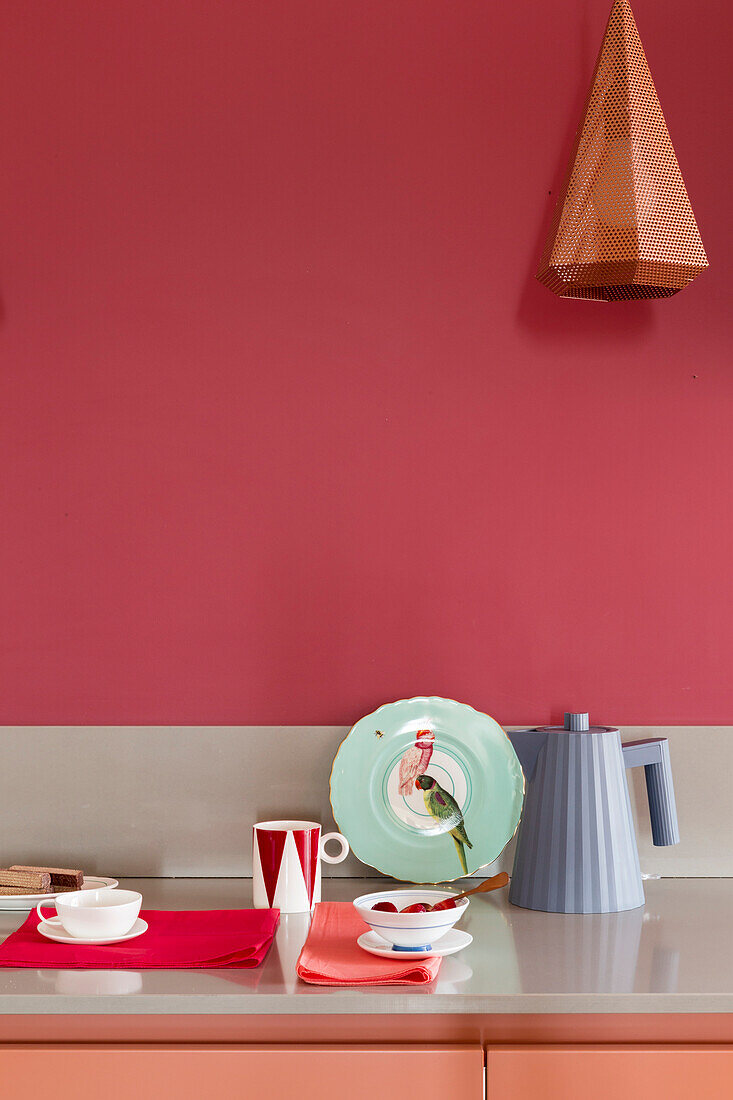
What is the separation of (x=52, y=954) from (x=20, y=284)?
3.21ft

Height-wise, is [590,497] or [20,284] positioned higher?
[20,284]

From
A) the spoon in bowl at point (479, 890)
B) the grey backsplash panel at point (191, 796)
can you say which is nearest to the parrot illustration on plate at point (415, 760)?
the grey backsplash panel at point (191, 796)

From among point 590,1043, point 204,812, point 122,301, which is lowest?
point 590,1043

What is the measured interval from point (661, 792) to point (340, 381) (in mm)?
754

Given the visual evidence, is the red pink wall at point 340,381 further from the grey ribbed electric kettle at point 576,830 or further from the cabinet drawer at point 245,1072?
the cabinet drawer at point 245,1072

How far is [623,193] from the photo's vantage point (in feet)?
4.26

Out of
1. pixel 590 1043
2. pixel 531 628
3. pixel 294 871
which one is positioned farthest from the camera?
pixel 531 628

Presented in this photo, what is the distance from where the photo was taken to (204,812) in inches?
56.9

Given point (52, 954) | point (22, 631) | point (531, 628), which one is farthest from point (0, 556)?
point (531, 628)

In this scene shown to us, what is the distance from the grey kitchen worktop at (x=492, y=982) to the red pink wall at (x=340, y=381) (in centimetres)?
39

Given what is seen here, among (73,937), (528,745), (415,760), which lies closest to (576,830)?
(528,745)

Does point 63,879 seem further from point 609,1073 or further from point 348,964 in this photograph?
point 609,1073

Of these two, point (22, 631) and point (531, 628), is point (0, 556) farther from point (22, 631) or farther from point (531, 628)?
point (531, 628)

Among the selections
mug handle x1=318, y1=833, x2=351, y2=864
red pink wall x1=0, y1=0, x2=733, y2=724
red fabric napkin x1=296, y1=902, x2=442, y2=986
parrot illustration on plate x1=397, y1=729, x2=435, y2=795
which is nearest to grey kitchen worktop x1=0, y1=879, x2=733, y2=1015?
red fabric napkin x1=296, y1=902, x2=442, y2=986
